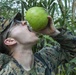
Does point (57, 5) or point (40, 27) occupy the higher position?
point (40, 27)

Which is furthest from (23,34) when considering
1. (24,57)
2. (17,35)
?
(24,57)

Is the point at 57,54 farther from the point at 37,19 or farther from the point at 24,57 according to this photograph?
the point at 37,19

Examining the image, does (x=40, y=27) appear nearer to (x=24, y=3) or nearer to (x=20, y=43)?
(x=20, y=43)

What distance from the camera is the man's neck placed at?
1.86m

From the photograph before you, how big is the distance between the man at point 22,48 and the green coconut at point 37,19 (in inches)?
2.3

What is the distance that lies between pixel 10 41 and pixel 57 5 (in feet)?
3.73

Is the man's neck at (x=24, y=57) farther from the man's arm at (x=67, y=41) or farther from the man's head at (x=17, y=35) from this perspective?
the man's arm at (x=67, y=41)

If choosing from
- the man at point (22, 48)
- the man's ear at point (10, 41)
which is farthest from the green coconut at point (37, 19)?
the man's ear at point (10, 41)

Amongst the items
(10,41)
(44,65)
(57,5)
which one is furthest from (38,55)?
(57,5)

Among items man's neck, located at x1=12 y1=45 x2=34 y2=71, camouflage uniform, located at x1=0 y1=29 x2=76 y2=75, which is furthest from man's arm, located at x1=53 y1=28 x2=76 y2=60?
man's neck, located at x1=12 y1=45 x2=34 y2=71

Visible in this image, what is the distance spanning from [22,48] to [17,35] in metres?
0.10

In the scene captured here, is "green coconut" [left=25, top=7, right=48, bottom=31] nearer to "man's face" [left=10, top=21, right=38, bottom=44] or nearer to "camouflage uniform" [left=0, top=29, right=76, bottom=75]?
"man's face" [left=10, top=21, right=38, bottom=44]

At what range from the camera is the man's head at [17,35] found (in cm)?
180

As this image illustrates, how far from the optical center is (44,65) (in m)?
1.93
